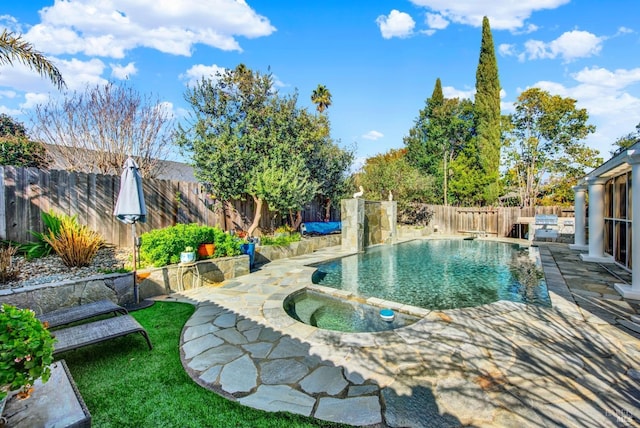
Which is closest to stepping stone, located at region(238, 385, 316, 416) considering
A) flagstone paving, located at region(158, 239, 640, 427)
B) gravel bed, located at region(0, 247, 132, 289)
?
flagstone paving, located at region(158, 239, 640, 427)

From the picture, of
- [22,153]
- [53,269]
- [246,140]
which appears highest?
[246,140]

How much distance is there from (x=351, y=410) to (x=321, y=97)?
22747 mm

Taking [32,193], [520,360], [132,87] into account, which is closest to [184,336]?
[520,360]

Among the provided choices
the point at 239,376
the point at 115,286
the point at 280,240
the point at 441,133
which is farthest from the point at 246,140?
the point at 441,133

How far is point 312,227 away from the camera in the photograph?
42.7 ft

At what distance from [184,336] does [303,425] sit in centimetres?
233

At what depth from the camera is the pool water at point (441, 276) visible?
5.71 metres

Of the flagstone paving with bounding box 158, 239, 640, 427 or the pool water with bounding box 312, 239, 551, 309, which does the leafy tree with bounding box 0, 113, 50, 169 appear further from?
the pool water with bounding box 312, 239, 551, 309

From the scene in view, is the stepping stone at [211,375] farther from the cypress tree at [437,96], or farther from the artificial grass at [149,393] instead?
the cypress tree at [437,96]

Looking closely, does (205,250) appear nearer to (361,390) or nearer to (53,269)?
(53,269)

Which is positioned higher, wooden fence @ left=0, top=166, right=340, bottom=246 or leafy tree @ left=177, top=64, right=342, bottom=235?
leafy tree @ left=177, top=64, right=342, bottom=235

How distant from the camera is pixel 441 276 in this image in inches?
299

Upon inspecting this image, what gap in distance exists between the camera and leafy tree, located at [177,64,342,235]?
9062mm

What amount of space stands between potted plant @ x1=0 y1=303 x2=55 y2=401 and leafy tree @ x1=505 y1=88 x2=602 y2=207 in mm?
27303
